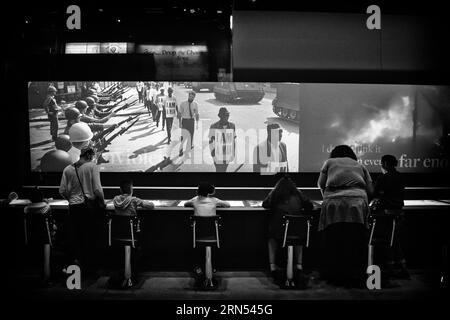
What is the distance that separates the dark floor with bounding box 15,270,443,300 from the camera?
3.95m

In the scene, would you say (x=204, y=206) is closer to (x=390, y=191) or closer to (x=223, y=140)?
(x=223, y=140)

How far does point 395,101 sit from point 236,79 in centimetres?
197

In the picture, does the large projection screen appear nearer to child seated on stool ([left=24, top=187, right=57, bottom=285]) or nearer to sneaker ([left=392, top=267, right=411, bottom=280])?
child seated on stool ([left=24, top=187, right=57, bottom=285])

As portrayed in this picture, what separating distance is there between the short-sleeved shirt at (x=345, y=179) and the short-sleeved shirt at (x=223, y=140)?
1.47 metres

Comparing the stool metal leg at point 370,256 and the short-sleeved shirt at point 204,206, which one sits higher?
the short-sleeved shirt at point 204,206

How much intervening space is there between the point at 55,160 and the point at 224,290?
2.64 m

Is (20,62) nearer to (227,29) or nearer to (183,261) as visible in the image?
(227,29)

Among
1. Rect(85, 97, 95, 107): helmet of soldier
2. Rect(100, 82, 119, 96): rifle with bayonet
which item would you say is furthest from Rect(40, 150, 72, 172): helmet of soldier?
Rect(100, 82, 119, 96): rifle with bayonet

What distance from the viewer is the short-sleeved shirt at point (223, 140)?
516cm

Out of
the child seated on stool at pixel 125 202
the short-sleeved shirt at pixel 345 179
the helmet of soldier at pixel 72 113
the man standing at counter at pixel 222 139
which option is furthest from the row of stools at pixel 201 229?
the helmet of soldier at pixel 72 113

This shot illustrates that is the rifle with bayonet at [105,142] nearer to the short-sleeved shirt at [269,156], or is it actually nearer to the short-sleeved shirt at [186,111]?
the short-sleeved shirt at [186,111]

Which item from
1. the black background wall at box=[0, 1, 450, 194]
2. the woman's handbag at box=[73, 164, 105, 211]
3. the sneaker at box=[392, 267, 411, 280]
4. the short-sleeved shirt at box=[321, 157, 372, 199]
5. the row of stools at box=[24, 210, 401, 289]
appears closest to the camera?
the short-sleeved shirt at box=[321, 157, 372, 199]

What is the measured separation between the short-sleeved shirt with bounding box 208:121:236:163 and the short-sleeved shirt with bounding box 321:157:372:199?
1.47 metres
